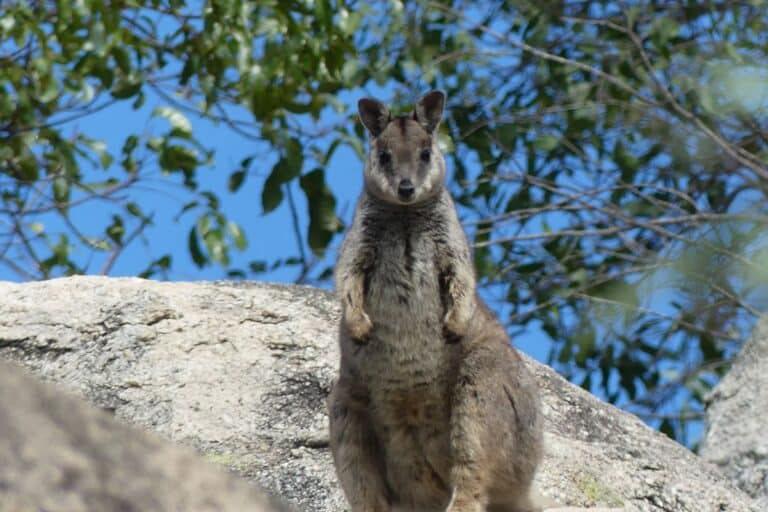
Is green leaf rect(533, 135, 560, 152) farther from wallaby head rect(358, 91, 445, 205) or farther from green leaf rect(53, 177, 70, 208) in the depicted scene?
wallaby head rect(358, 91, 445, 205)

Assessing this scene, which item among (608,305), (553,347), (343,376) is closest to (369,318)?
(343,376)

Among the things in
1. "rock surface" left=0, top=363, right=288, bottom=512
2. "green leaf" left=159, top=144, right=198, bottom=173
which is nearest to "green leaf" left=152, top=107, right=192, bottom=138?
"green leaf" left=159, top=144, right=198, bottom=173

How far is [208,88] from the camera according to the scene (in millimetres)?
12453

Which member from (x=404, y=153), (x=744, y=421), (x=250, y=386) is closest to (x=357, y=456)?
(x=404, y=153)

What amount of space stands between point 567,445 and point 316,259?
5.16 m

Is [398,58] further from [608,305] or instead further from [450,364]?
[450,364]

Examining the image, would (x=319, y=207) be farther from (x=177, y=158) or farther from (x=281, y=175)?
(x=177, y=158)

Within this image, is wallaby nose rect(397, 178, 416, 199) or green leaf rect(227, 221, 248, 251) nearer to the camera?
wallaby nose rect(397, 178, 416, 199)

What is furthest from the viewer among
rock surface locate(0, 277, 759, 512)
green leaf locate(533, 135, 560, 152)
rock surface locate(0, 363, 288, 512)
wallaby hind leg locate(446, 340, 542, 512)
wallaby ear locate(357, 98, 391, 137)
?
green leaf locate(533, 135, 560, 152)

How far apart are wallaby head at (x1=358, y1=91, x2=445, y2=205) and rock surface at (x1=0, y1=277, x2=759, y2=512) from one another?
5.41ft

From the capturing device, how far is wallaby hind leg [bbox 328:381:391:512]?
21.6ft

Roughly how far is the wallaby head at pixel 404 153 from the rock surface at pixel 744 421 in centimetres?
318

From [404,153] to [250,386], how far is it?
1.96 metres

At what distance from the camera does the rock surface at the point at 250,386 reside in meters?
7.70
